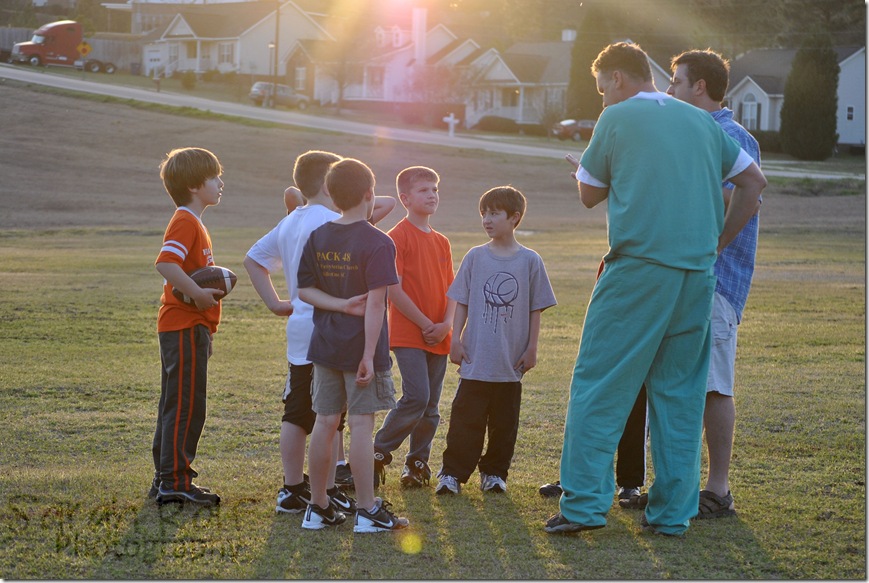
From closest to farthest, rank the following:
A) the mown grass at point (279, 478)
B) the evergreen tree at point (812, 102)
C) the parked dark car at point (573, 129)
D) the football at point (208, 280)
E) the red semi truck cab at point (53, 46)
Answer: the mown grass at point (279, 478), the football at point (208, 280), the evergreen tree at point (812, 102), the parked dark car at point (573, 129), the red semi truck cab at point (53, 46)

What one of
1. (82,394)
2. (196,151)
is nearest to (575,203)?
(82,394)

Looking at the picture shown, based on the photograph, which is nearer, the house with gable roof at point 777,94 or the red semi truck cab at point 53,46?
the house with gable roof at point 777,94

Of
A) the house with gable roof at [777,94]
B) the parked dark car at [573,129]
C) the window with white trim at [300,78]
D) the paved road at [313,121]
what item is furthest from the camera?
the window with white trim at [300,78]

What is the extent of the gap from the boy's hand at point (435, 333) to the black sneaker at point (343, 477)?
0.84 m

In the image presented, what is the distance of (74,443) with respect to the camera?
6.56 m

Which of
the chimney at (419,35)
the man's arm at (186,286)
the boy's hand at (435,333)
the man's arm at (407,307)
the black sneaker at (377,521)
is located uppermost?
the chimney at (419,35)

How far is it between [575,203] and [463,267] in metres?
27.8

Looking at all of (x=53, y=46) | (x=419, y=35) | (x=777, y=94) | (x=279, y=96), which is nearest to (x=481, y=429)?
(x=279, y=96)

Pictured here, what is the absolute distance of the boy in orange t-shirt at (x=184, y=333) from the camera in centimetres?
513

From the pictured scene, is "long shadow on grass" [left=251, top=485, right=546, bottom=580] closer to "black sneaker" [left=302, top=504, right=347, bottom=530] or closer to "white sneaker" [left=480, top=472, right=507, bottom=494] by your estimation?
"black sneaker" [left=302, top=504, right=347, bottom=530]

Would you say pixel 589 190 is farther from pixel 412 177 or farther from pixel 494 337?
pixel 412 177

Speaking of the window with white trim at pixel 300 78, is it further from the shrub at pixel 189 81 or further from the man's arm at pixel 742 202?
the man's arm at pixel 742 202

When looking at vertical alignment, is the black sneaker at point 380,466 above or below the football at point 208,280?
below

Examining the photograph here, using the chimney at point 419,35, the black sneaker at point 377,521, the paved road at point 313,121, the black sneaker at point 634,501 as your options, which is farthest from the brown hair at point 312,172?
the chimney at point 419,35
